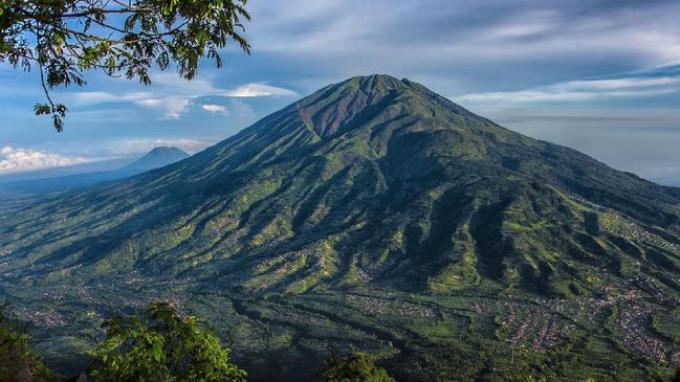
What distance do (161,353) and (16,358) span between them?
12.9 m

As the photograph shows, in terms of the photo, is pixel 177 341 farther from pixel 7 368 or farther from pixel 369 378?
pixel 369 378

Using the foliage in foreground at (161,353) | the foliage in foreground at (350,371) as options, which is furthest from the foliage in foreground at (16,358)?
the foliage in foreground at (350,371)

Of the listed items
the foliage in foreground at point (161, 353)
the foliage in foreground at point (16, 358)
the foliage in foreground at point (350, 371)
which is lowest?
the foliage in foreground at point (350, 371)

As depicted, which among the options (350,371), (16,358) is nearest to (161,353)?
(16,358)

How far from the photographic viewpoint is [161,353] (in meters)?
26.4

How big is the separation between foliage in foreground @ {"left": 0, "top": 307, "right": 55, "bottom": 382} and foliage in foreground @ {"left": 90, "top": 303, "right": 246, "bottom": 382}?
274 inches

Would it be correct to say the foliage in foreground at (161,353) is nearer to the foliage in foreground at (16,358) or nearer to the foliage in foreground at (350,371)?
the foliage in foreground at (16,358)

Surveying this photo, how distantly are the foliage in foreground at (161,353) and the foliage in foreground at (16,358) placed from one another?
6.95m

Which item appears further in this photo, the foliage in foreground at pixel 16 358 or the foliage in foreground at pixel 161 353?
the foliage in foreground at pixel 16 358

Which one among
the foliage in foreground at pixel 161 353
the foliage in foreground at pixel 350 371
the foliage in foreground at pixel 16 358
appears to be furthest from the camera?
the foliage in foreground at pixel 350 371

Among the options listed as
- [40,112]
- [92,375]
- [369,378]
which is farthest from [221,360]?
[369,378]

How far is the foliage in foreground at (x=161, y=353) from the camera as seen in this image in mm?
26422

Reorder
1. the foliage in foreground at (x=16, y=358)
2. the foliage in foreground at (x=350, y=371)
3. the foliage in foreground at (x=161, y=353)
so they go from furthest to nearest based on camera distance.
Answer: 1. the foliage in foreground at (x=350, y=371)
2. the foliage in foreground at (x=16, y=358)
3. the foliage in foreground at (x=161, y=353)

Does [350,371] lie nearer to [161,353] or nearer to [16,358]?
[16,358]
